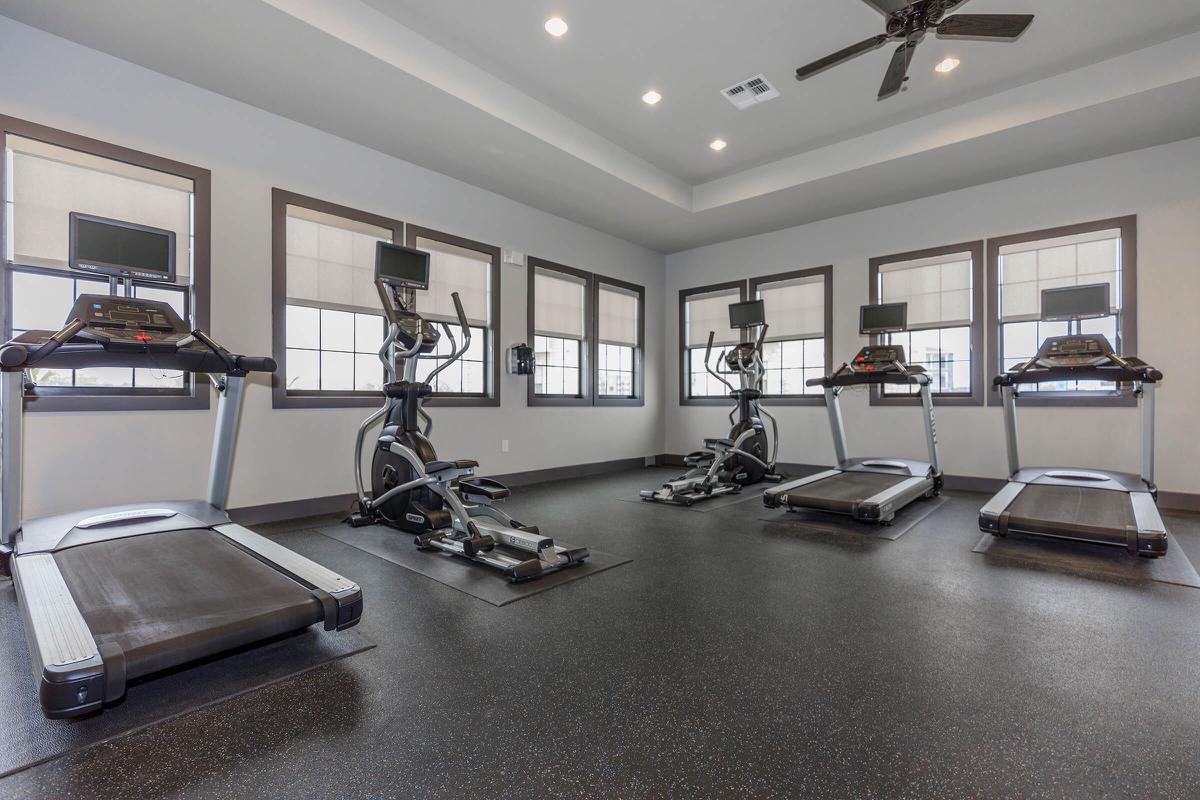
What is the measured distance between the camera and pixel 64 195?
3572 mm

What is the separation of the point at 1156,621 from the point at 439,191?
6166mm

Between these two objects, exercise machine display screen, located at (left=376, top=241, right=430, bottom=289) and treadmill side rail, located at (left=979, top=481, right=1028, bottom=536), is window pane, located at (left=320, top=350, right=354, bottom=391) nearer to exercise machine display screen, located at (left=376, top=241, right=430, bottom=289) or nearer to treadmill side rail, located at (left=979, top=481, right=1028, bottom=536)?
exercise machine display screen, located at (left=376, top=241, right=430, bottom=289)

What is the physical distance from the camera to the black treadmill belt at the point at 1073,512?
3.41 metres

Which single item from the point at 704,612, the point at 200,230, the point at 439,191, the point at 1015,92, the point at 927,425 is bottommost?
the point at 704,612

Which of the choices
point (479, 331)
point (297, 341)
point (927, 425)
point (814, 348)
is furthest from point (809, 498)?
point (297, 341)

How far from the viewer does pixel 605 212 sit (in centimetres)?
671

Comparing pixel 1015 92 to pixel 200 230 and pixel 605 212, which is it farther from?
pixel 200 230

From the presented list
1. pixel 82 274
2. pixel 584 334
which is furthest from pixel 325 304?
pixel 584 334

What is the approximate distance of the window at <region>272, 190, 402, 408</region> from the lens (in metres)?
4.54

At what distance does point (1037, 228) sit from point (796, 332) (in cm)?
266

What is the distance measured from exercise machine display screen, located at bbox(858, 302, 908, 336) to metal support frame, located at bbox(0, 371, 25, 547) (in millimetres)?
6451

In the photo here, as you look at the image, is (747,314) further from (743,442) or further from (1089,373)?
(1089,373)

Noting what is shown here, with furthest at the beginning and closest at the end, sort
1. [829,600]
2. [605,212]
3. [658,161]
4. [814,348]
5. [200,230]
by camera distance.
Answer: [814,348], [605,212], [658,161], [200,230], [829,600]

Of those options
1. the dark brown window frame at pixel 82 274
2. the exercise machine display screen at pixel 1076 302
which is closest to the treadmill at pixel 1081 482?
the exercise machine display screen at pixel 1076 302
